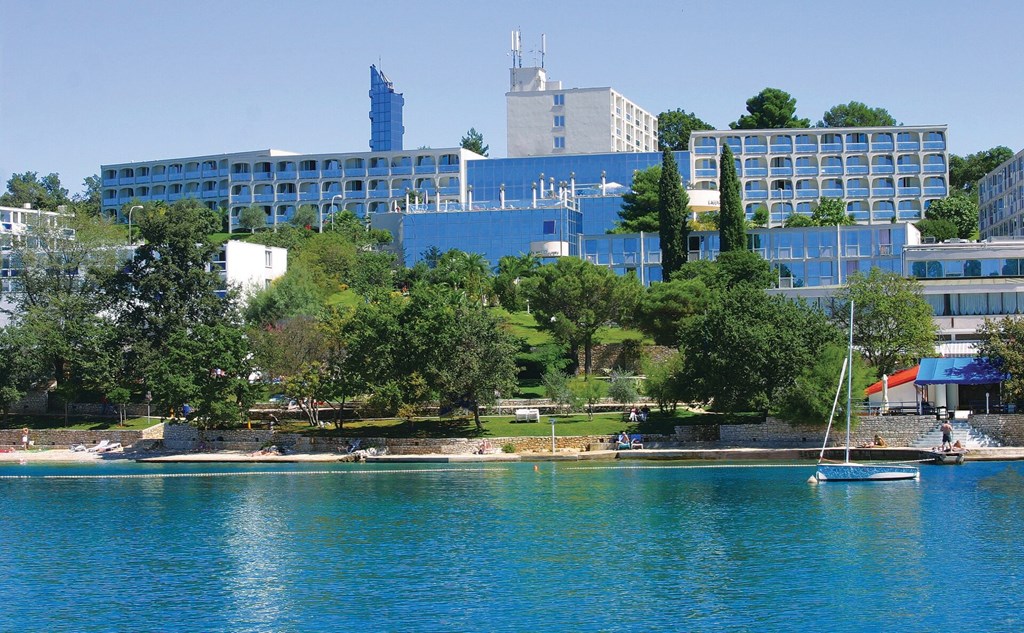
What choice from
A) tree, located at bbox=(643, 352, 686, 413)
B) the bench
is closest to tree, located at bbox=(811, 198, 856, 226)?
tree, located at bbox=(643, 352, 686, 413)

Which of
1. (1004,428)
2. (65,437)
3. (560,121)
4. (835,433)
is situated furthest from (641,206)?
(65,437)

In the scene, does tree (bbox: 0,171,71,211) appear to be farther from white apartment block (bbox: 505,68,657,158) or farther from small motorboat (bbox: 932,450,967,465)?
small motorboat (bbox: 932,450,967,465)

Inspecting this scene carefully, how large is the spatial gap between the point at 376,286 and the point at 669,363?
4247 cm

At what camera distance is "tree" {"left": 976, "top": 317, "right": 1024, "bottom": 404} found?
211 ft

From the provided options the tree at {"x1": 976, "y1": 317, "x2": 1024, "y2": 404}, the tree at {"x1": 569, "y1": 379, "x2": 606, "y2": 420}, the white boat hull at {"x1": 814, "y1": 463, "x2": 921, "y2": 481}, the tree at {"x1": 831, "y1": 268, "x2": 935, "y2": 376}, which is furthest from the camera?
the tree at {"x1": 569, "y1": 379, "x2": 606, "y2": 420}

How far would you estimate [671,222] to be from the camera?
9869 centimetres

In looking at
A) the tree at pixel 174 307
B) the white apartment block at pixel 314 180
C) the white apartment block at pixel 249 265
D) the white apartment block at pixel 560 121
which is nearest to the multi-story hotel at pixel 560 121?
the white apartment block at pixel 560 121

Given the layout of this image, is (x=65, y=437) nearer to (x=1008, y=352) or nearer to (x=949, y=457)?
(x=949, y=457)

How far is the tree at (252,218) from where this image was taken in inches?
5886

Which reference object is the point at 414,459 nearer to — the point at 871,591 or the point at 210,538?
the point at 210,538

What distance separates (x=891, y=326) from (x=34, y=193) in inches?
5338

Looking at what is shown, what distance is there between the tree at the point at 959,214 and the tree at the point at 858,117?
1338 inches

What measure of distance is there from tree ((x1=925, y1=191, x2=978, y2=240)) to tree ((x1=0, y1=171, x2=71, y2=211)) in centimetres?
10742

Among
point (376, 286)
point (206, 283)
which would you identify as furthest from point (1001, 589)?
point (376, 286)
